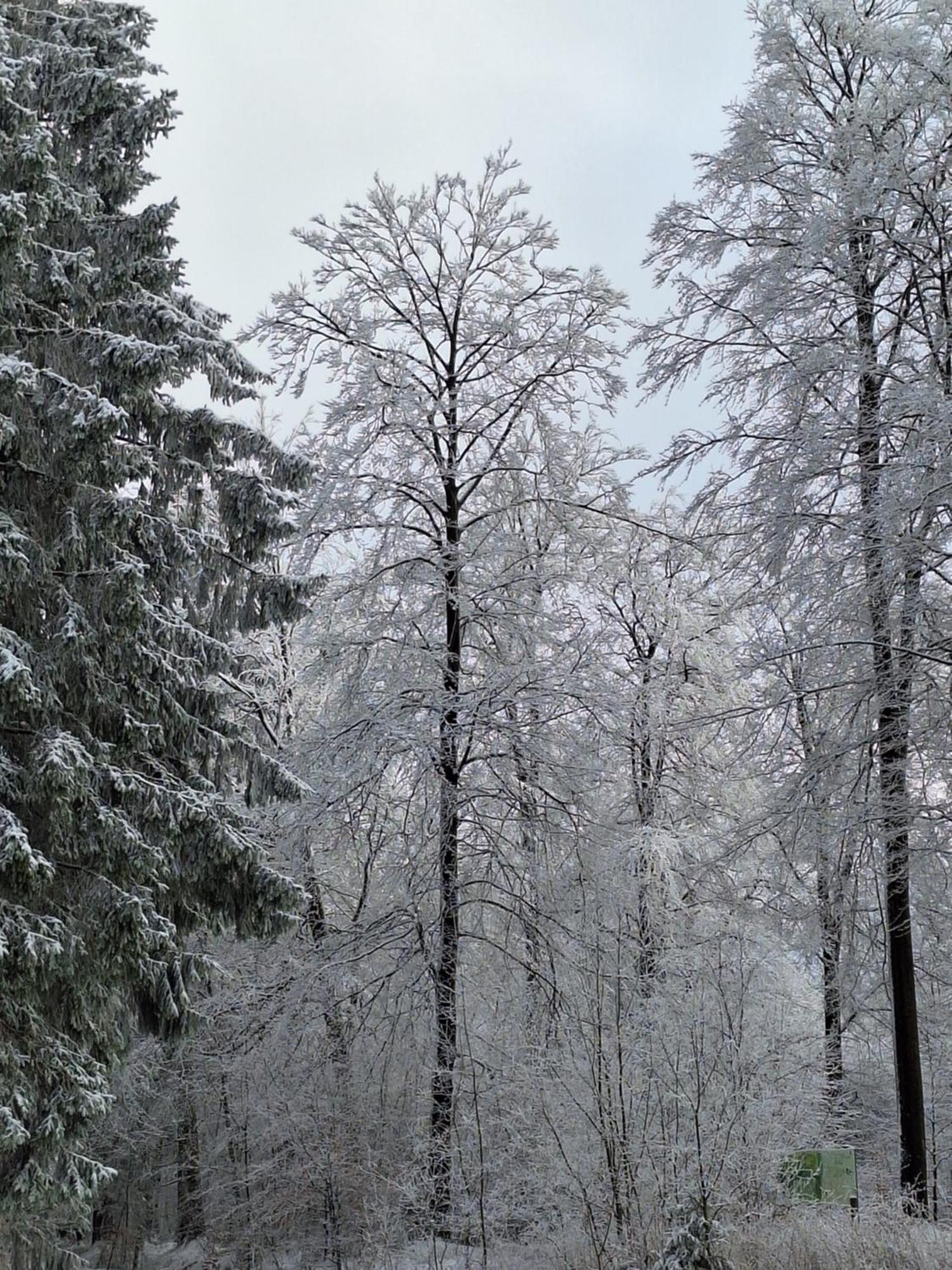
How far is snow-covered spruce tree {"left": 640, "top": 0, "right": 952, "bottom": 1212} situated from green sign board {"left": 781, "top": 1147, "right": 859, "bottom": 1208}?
1.77 feet

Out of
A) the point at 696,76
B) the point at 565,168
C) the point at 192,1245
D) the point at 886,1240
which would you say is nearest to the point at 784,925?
the point at 886,1240

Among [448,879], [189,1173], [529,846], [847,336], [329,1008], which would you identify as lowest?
[189,1173]

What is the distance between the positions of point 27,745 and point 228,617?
6.30 feet

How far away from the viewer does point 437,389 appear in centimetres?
1083

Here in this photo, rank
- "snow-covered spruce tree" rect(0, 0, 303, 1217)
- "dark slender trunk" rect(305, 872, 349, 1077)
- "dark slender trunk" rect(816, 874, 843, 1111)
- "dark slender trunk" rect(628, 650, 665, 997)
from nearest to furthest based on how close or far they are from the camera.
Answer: "snow-covered spruce tree" rect(0, 0, 303, 1217)
"dark slender trunk" rect(816, 874, 843, 1111)
"dark slender trunk" rect(305, 872, 349, 1077)
"dark slender trunk" rect(628, 650, 665, 997)

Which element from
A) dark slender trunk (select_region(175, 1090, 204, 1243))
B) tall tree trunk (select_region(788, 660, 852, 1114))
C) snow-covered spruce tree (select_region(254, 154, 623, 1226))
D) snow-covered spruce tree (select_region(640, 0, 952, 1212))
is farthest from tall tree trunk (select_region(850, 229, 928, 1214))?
dark slender trunk (select_region(175, 1090, 204, 1243))

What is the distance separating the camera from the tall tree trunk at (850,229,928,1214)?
26.7 feet

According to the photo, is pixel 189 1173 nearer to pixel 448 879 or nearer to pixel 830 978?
pixel 448 879

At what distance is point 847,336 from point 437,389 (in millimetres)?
3737

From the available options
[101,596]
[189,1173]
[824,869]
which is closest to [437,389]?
[101,596]

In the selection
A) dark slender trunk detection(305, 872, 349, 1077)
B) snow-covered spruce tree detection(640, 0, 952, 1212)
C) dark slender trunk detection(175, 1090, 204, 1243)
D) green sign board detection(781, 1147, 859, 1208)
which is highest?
snow-covered spruce tree detection(640, 0, 952, 1212)

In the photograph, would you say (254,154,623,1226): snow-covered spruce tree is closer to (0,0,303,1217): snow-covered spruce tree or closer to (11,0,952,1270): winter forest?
(11,0,952,1270): winter forest

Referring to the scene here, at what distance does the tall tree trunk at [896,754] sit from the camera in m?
8.15

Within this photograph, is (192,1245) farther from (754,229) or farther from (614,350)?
(754,229)
